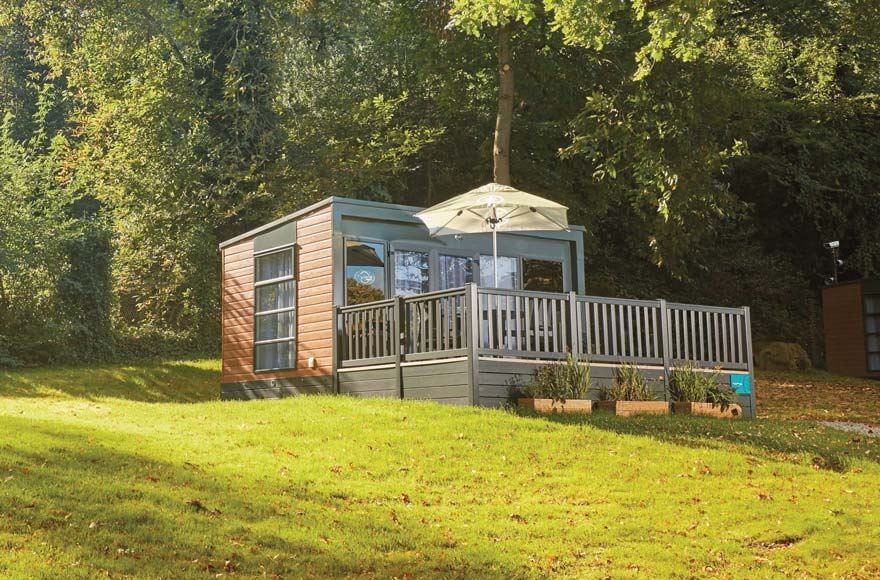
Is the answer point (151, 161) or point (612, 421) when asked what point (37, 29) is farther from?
point (612, 421)

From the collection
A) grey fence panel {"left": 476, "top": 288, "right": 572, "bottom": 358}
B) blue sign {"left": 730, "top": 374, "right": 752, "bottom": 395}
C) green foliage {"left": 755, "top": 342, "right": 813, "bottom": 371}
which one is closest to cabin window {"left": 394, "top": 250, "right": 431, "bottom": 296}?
grey fence panel {"left": 476, "top": 288, "right": 572, "bottom": 358}

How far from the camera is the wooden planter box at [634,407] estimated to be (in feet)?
43.4

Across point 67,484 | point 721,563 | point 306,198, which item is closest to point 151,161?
point 306,198

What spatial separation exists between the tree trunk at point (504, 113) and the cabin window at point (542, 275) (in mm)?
2681

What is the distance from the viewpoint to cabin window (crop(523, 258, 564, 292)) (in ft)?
55.9

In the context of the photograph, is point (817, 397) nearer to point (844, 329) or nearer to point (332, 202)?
point (844, 329)

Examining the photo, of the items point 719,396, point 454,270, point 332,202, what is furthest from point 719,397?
point 332,202

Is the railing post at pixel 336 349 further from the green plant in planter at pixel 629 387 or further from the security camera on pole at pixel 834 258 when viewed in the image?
the security camera on pole at pixel 834 258

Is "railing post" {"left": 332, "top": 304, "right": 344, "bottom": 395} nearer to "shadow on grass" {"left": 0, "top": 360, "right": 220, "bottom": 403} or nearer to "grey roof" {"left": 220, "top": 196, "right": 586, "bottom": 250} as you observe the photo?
"grey roof" {"left": 220, "top": 196, "right": 586, "bottom": 250}

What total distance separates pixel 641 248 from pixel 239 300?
1087cm

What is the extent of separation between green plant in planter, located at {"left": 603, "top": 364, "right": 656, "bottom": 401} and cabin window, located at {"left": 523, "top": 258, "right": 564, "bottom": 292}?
11.5 feet

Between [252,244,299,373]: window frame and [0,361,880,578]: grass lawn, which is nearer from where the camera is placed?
[0,361,880,578]: grass lawn

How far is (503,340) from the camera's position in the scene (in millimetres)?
13227

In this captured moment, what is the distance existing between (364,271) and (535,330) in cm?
315
